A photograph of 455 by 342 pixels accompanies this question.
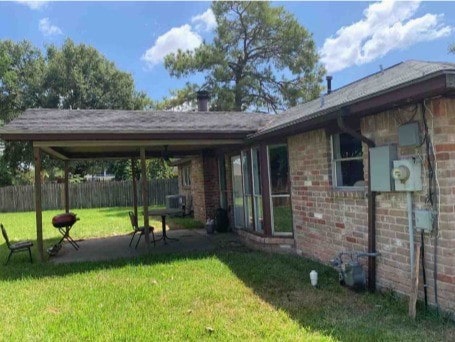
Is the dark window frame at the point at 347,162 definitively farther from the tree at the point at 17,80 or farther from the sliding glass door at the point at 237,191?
the tree at the point at 17,80

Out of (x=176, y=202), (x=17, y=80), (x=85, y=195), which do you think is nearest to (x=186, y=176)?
(x=176, y=202)

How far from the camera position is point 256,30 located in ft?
86.0

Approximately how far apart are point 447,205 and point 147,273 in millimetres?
4801

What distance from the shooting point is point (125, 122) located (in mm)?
8773

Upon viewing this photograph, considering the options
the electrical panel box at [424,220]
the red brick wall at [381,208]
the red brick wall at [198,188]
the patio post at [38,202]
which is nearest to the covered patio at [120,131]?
the patio post at [38,202]

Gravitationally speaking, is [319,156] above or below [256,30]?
below

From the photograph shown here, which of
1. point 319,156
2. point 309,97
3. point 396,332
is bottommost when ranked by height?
point 396,332

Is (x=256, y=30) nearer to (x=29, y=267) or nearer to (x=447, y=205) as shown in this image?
(x=29, y=267)

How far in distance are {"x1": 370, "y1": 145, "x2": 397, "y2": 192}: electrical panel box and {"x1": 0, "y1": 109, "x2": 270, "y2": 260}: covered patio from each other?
4181mm

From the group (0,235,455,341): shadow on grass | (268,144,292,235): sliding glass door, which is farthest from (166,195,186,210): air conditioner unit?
(268,144,292,235): sliding glass door

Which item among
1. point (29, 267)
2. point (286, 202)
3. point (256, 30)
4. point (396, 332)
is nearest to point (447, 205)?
point (396, 332)

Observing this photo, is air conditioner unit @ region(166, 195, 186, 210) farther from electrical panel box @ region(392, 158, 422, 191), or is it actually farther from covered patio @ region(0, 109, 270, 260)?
electrical panel box @ region(392, 158, 422, 191)

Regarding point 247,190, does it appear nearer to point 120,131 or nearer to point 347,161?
point 120,131

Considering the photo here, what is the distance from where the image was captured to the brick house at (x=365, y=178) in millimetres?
4223
